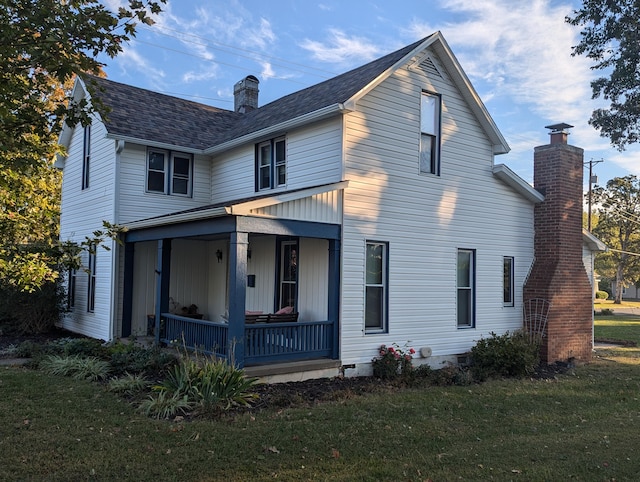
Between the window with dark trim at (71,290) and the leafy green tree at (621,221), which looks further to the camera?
the leafy green tree at (621,221)

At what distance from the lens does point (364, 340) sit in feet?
35.4

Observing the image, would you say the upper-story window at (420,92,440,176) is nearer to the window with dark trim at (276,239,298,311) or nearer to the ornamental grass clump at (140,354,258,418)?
the window with dark trim at (276,239,298,311)

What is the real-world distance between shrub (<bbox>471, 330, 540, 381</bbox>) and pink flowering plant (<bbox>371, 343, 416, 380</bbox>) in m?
1.59

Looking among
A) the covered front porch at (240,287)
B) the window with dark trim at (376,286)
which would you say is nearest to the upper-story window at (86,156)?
the covered front porch at (240,287)

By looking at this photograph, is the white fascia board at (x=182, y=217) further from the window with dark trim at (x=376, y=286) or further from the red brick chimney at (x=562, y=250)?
the red brick chimney at (x=562, y=250)

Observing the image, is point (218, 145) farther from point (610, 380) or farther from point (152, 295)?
point (610, 380)

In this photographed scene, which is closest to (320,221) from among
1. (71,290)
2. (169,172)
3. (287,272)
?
(287,272)

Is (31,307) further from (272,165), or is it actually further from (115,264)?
(272,165)

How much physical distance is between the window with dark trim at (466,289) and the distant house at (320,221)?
35mm

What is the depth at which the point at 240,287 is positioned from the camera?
9148 millimetres

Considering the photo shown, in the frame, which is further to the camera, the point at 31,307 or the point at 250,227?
the point at 31,307

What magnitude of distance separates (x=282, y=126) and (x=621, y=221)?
4637 cm

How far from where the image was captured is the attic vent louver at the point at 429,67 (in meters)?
12.1

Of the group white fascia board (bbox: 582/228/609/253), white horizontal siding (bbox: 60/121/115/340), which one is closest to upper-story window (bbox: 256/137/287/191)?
white horizontal siding (bbox: 60/121/115/340)
